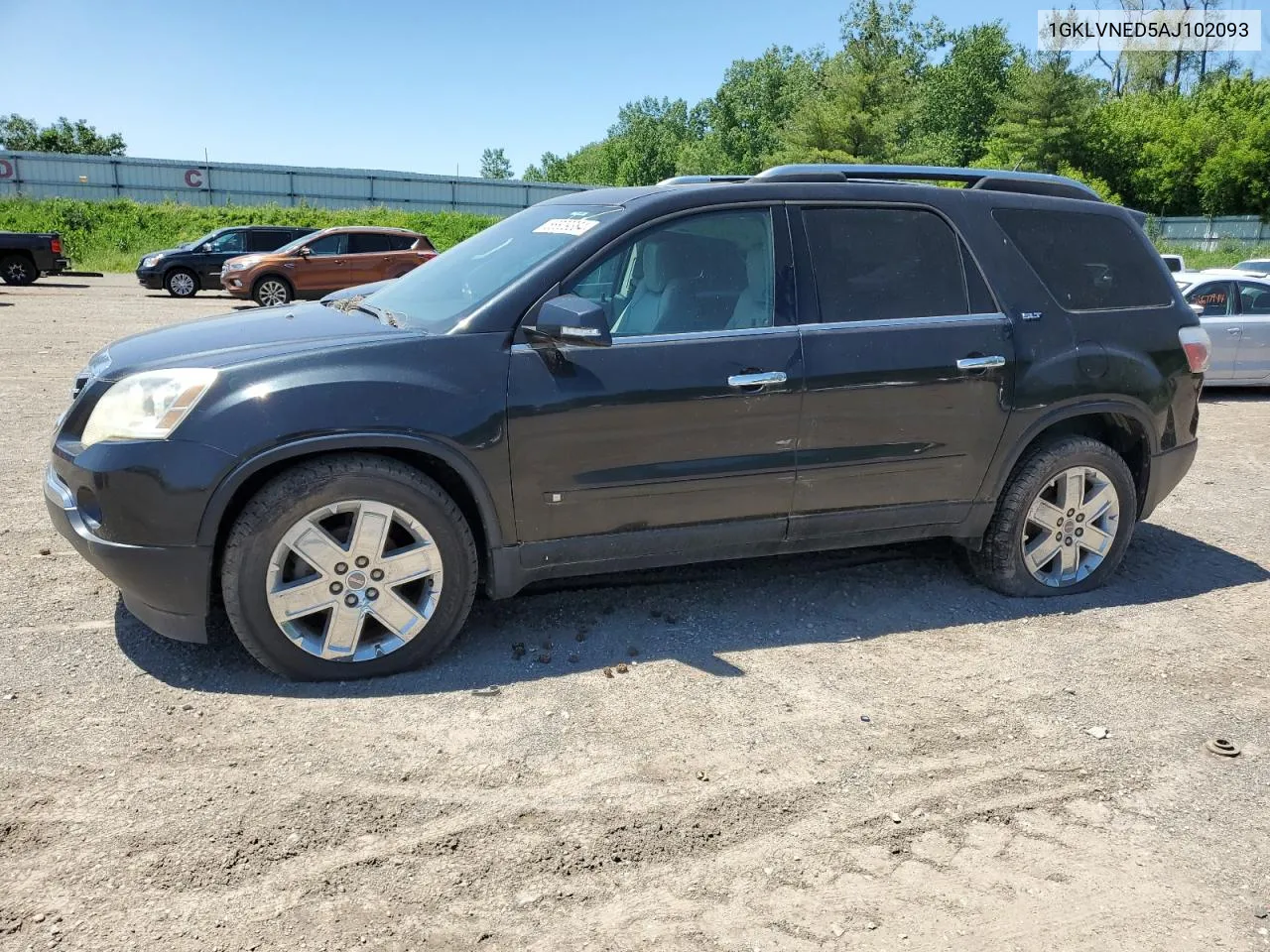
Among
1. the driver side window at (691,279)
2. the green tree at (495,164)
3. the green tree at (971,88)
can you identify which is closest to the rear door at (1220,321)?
the driver side window at (691,279)

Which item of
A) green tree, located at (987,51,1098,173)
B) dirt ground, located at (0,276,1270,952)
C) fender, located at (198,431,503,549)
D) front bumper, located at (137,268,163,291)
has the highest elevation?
green tree, located at (987,51,1098,173)

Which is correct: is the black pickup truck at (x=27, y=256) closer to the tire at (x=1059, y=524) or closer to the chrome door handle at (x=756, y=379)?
the chrome door handle at (x=756, y=379)

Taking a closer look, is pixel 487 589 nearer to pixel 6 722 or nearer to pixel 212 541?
pixel 212 541

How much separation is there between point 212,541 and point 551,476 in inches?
47.9

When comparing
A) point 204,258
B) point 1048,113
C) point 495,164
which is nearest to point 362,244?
point 204,258

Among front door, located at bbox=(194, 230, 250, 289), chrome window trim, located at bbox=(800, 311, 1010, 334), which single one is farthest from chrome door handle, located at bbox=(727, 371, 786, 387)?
front door, located at bbox=(194, 230, 250, 289)

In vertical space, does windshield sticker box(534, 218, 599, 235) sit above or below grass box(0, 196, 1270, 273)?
below

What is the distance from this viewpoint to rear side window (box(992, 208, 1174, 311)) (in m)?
4.71

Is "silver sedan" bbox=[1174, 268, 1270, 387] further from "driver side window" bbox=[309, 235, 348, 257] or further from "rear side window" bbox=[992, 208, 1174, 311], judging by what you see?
"driver side window" bbox=[309, 235, 348, 257]

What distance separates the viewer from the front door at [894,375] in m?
4.21

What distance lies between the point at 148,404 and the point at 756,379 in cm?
224

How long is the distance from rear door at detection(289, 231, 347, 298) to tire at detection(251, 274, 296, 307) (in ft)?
0.70

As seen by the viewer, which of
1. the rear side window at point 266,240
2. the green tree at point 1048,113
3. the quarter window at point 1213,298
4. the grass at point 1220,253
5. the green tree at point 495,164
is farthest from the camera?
the green tree at point 495,164

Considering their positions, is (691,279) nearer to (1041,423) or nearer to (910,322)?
(910,322)
